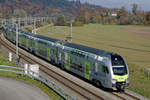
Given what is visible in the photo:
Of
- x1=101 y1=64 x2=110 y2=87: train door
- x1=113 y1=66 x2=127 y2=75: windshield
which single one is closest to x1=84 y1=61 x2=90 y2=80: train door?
x1=101 y1=64 x2=110 y2=87: train door

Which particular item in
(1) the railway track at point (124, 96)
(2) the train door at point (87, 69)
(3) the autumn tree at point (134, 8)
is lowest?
(1) the railway track at point (124, 96)

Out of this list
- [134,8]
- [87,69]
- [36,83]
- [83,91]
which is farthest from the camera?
[134,8]

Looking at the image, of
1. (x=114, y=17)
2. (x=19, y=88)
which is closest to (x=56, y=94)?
(x=19, y=88)

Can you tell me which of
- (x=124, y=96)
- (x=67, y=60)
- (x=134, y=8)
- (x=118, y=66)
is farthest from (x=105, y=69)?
(x=134, y=8)

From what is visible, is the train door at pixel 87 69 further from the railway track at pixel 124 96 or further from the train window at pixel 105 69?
the railway track at pixel 124 96

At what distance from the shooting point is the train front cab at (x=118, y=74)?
809 inches

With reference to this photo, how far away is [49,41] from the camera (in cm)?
3597

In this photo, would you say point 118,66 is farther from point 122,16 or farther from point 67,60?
point 122,16

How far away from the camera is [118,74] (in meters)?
20.7

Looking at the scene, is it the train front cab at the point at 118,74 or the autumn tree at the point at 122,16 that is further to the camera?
the autumn tree at the point at 122,16

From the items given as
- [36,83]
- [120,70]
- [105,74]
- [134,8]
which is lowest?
[36,83]

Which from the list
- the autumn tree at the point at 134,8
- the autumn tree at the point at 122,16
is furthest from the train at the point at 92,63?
the autumn tree at the point at 134,8

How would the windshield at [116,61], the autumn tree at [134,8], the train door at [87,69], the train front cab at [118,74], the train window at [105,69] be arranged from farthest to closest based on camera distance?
the autumn tree at [134,8], the train door at [87,69], the windshield at [116,61], the train window at [105,69], the train front cab at [118,74]

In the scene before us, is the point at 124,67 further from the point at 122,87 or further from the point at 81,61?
the point at 81,61
